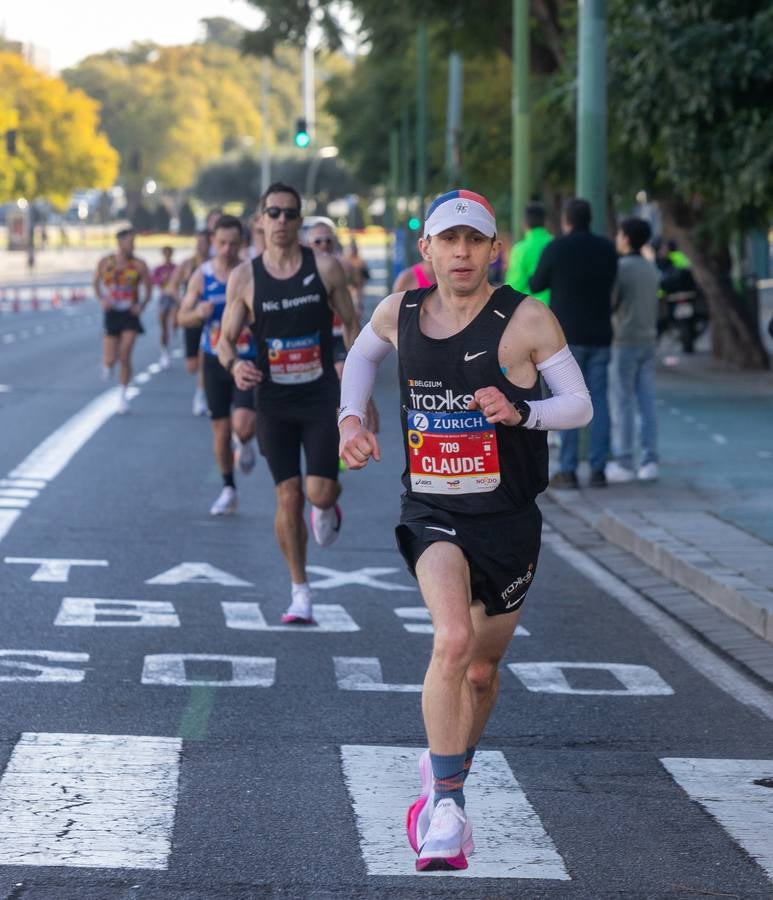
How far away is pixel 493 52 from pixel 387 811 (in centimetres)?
2636

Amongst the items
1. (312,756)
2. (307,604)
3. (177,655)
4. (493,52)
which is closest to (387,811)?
(312,756)

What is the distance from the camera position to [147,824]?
18.2 feet

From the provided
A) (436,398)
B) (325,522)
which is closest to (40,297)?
→ (325,522)

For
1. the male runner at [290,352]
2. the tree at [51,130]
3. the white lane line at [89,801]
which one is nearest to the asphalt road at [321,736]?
the white lane line at [89,801]

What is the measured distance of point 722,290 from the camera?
2638cm

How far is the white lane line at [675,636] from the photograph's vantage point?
25.6 feet

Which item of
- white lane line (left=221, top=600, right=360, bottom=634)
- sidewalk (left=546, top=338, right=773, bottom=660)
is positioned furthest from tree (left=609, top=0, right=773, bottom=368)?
white lane line (left=221, top=600, right=360, bottom=634)

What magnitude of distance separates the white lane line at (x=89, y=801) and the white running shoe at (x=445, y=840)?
685 millimetres

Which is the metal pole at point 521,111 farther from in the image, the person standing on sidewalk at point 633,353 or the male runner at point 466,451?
the male runner at point 466,451

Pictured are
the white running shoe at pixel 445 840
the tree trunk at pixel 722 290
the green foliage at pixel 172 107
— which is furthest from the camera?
the green foliage at pixel 172 107

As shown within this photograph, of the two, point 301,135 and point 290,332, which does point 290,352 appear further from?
point 301,135

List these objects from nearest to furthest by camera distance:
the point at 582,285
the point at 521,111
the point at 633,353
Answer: the point at 582,285 < the point at 633,353 < the point at 521,111

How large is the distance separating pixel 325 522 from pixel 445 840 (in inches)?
177

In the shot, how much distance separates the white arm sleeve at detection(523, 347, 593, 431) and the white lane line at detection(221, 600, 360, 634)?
3489 mm
